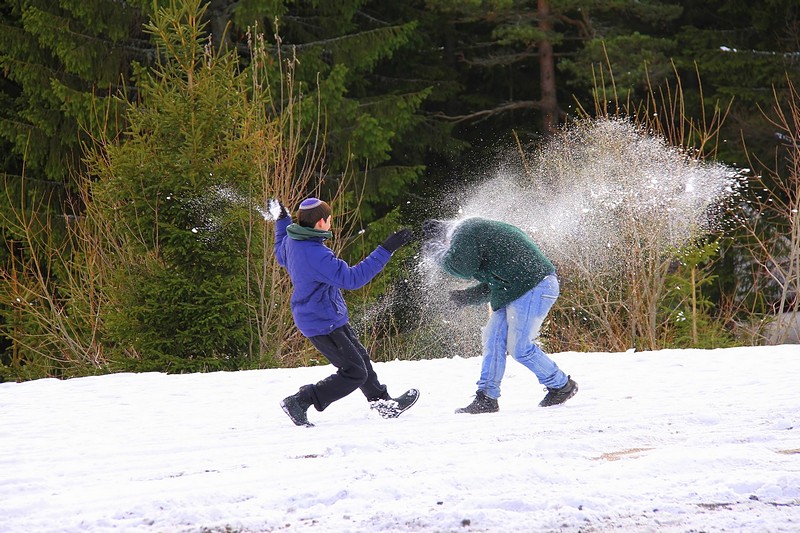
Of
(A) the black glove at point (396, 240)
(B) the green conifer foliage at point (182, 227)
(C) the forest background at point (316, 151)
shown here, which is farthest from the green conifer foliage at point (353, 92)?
(A) the black glove at point (396, 240)

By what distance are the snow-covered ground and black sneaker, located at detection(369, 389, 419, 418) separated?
2.2 inches

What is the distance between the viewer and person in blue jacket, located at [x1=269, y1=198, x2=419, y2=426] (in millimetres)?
5754

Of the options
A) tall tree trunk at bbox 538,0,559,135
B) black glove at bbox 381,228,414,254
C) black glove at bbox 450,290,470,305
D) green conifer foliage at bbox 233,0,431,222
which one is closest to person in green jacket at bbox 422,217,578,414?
black glove at bbox 450,290,470,305

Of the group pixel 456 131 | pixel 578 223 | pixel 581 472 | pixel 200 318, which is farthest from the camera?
pixel 456 131

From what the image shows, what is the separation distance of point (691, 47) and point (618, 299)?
11275mm

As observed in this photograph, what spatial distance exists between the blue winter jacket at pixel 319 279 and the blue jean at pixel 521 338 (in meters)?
0.88

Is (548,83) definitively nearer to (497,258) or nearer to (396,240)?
Result: (497,258)

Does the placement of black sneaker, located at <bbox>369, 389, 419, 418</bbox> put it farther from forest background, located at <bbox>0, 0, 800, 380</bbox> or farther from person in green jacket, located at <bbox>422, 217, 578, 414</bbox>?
forest background, located at <bbox>0, 0, 800, 380</bbox>

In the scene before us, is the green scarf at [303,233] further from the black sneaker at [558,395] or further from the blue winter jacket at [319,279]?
the black sneaker at [558,395]

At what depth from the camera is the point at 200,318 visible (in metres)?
9.52

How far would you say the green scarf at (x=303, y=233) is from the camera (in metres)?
5.85

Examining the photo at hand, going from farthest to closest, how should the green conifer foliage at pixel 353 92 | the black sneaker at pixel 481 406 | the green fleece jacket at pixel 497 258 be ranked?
the green conifer foliage at pixel 353 92, the black sneaker at pixel 481 406, the green fleece jacket at pixel 497 258

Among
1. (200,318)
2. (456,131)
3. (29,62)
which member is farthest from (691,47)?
(200,318)

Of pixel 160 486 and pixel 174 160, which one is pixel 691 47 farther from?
pixel 160 486
